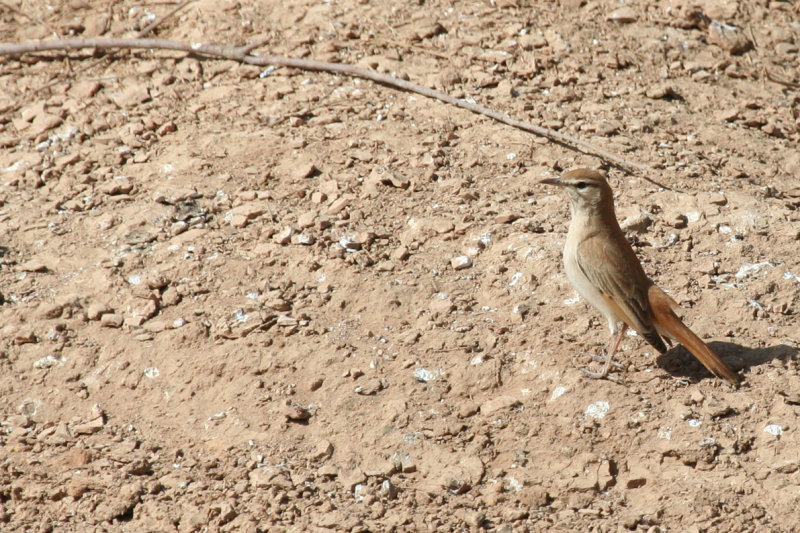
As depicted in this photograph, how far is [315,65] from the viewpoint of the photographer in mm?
7930

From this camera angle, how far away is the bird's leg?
5.45m

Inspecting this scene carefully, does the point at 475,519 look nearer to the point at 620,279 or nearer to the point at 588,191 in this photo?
the point at 620,279

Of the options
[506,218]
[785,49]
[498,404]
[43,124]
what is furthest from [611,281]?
[43,124]

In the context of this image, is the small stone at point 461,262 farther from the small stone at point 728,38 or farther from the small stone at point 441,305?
the small stone at point 728,38

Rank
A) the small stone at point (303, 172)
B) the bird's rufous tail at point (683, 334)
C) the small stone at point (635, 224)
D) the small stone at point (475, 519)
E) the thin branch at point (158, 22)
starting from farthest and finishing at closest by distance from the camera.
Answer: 1. the thin branch at point (158, 22)
2. the small stone at point (303, 172)
3. the small stone at point (635, 224)
4. the bird's rufous tail at point (683, 334)
5. the small stone at point (475, 519)

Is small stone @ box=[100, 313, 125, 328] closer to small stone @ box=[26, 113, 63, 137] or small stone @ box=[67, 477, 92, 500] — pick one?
small stone @ box=[67, 477, 92, 500]

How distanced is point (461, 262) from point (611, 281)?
1.23 m

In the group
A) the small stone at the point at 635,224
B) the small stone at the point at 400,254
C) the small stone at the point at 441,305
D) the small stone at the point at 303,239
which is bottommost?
the small stone at the point at 441,305

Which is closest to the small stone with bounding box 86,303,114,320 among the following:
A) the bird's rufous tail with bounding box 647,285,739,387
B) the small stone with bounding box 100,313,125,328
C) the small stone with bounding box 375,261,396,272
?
the small stone with bounding box 100,313,125,328

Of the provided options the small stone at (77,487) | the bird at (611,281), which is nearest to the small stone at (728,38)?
the bird at (611,281)

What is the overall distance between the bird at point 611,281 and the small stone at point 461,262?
0.83 meters

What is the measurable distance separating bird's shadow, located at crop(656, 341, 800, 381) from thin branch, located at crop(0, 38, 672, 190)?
5.83 ft

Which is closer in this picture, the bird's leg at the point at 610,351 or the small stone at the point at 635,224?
the bird's leg at the point at 610,351

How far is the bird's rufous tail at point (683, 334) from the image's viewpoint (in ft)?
17.2
